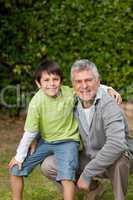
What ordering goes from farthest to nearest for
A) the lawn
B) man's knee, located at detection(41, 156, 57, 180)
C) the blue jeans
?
the lawn < man's knee, located at detection(41, 156, 57, 180) < the blue jeans

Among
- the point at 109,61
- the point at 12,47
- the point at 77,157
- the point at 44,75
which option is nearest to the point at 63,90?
the point at 44,75

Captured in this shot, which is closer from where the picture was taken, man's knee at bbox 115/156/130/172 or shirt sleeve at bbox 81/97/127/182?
shirt sleeve at bbox 81/97/127/182

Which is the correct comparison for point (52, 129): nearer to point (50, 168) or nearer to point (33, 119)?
point (33, 119)

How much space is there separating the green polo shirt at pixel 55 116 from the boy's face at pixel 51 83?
2.6 inches

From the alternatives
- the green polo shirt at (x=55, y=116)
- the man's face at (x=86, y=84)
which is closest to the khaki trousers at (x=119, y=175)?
the green polo shirt at (x=55, y=116)

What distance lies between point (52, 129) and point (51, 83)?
376 mm

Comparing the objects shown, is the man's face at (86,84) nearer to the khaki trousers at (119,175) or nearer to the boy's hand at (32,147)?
the khaki trousers at (119,175)

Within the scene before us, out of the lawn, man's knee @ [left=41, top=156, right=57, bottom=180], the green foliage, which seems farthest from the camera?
the green foliage

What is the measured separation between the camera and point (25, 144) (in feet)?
15.3

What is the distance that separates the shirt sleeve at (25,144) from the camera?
4641mm

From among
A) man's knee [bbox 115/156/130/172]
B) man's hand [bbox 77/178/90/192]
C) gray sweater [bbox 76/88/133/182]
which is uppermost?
gray sweater [bbox 76/88/133/182]

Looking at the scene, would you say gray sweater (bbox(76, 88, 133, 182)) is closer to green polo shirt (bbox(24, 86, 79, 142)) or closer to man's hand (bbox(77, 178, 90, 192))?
man's hand (bbox(77, 178, 90, 192))

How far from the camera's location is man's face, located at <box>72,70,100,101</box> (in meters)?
4.29

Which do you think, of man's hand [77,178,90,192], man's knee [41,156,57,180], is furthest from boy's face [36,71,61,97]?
man's hand [77,178,90,192]
